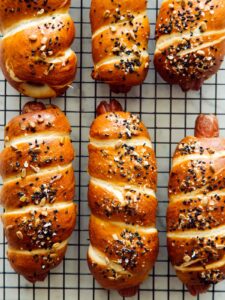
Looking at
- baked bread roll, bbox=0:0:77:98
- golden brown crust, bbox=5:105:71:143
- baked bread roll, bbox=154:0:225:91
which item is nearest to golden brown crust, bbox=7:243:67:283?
golden brown crust, bbox=5:105:71:143

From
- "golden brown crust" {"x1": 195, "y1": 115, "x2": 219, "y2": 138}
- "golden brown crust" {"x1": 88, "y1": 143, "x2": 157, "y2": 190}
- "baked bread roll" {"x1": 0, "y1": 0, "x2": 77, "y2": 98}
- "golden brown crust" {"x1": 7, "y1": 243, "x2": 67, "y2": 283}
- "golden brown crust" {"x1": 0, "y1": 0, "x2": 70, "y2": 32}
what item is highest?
"golden brown crust" {"x1": 0, "y1": 0, "x2": 70, "y2": 32}

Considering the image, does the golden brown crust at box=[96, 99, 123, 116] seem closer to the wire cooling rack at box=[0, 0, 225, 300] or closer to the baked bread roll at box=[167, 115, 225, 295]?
the wire cooling rack at box=[0, 0, 225, 300]

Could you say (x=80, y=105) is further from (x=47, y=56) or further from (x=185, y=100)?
(x=185, y=100)

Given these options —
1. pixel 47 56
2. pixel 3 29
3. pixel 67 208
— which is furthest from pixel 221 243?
pixel 3 29

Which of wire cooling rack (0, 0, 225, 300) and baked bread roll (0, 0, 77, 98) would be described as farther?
wire cooling rack (0, 0, 225, 300)

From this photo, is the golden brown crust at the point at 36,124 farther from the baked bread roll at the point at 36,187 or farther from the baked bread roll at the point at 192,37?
the baked bread roll at the point at 192,37

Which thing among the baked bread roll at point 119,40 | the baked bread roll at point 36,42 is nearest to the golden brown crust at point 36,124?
the baked bread roll at point 36,42

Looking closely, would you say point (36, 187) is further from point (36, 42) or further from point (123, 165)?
point (36, 42)
